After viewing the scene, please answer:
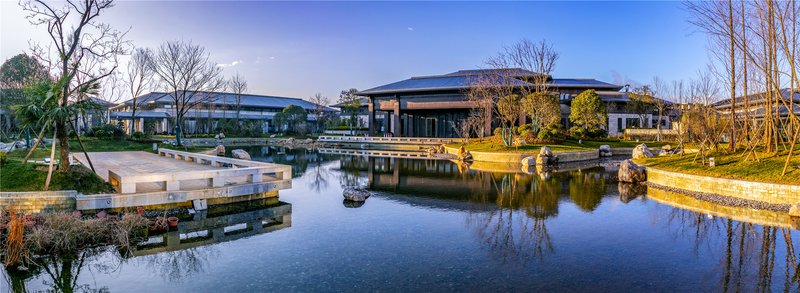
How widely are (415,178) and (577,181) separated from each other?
618 cm

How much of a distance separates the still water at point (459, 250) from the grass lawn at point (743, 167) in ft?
5.48

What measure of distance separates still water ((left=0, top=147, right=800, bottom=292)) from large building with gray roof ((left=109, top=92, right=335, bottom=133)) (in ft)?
121

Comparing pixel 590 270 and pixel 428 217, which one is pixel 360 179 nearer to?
pixel 428 217

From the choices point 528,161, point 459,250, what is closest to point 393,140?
point 528,161

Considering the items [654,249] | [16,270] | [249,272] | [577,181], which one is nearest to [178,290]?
[249,272]

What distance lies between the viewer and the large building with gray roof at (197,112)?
47.7 metres

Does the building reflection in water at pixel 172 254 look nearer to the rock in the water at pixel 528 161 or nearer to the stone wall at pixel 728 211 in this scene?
the stone wall at pixel 728 211

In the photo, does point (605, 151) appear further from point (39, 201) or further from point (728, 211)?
point (39, 201)

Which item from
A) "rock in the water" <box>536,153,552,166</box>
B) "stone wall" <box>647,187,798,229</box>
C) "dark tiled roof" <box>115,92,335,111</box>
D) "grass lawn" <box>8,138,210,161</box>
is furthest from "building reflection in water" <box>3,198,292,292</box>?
"dark tiled roof" <box>115,92,335,111</box>

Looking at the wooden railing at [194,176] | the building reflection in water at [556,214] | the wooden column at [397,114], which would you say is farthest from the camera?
the wooden column at [397,114]

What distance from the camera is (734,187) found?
13.1 metres

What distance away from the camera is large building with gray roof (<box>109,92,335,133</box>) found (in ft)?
156

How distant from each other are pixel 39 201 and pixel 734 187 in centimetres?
1698

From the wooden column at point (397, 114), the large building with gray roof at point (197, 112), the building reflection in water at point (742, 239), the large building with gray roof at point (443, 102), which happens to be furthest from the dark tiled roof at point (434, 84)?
the building reflection in water at point (742, 239)
